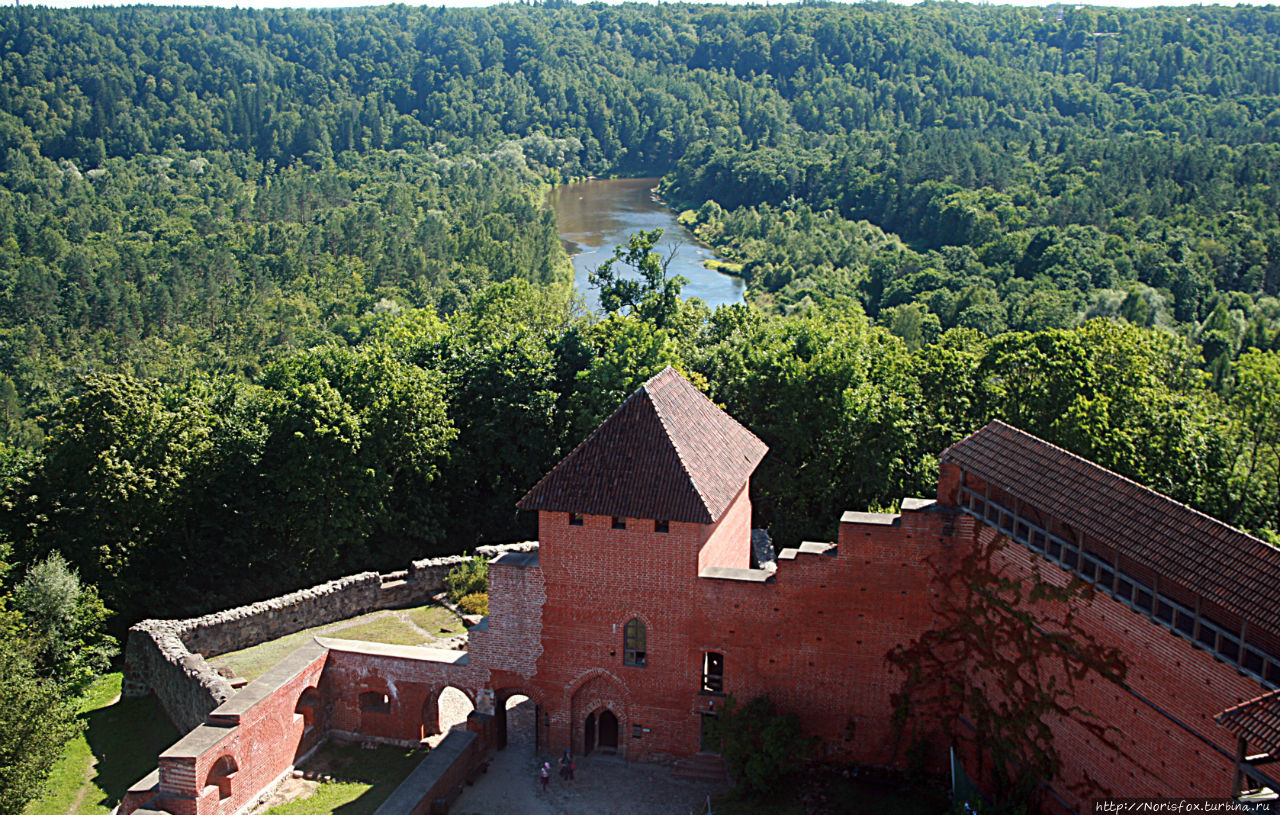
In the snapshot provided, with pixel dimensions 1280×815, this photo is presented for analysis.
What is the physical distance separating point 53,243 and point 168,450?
347 ft

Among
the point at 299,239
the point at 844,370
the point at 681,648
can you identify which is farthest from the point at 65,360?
the point at 681,648

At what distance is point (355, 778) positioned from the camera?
34.6m

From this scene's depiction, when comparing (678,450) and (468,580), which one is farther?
(468,580)

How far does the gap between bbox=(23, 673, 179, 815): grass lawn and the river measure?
69338mm

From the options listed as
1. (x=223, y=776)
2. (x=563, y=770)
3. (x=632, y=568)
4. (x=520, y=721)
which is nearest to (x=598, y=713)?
(x=563, y=770)

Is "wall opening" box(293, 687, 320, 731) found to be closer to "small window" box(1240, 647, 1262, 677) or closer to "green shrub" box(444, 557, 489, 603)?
"green shrub" box(444, 557, 489, 603)

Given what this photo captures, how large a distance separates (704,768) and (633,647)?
396cm

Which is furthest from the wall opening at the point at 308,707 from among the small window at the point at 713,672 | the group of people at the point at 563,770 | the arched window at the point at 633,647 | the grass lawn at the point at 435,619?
the small window at the point at 713,672

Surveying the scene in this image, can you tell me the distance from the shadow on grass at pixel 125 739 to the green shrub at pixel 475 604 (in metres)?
10.4

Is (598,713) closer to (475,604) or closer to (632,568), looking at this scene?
(632,568)

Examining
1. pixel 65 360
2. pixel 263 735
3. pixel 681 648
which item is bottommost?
pixel 65 360

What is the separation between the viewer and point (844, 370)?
4738 cm

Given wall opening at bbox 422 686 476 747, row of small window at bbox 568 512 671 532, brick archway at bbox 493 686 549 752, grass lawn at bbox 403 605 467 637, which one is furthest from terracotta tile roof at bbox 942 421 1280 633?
grass lawn at bbox 403 605 467 637

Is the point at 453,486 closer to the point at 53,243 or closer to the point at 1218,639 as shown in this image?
the point at 1218,639
